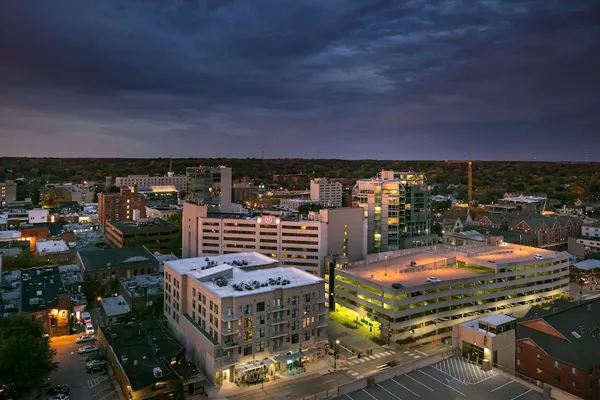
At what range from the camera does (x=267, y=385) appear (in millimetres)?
43469

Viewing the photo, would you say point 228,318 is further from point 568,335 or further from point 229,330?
point 568,335

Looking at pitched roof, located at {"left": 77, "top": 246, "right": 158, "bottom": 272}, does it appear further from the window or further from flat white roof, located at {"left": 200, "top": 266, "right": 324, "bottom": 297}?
the window

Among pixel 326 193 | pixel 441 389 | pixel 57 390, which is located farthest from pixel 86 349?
pixel 326 193

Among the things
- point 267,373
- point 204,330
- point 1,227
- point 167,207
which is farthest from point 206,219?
point 167,207

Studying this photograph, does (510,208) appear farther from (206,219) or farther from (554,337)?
(554,337)

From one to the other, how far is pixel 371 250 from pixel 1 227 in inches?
3297

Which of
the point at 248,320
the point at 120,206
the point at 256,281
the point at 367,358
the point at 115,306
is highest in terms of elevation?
the point at 120,206

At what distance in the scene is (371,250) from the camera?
93.9 m

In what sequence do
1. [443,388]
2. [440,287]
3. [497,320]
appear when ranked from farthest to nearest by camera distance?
[440,287] → [497,320] → [443,388]

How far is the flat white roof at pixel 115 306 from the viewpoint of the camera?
193 feet

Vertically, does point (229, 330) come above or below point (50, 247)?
below

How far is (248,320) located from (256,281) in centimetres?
514

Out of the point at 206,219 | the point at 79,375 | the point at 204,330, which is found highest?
the point at 206,219

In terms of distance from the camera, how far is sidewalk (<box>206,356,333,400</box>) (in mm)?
41781
